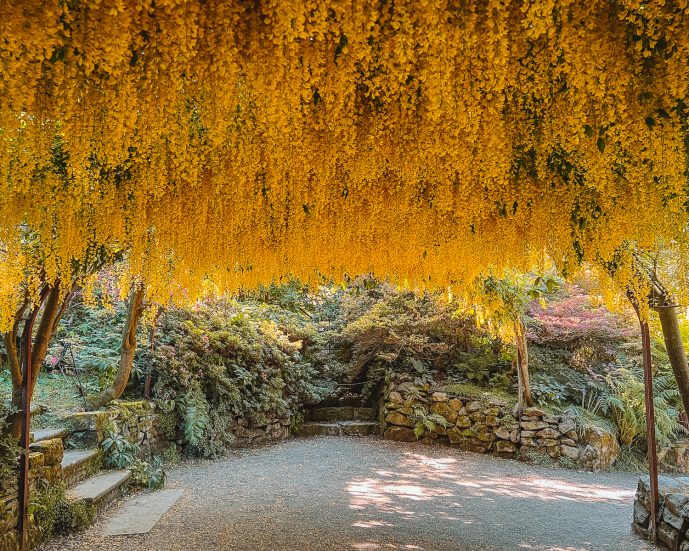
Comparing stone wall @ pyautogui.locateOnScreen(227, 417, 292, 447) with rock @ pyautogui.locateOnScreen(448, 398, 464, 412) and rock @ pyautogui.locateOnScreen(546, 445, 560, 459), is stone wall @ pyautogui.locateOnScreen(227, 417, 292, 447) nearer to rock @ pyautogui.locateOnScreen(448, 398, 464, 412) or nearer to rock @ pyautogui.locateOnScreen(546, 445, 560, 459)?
rock @ pyautogui.locateOnScreen(448, 398, 464, 412)

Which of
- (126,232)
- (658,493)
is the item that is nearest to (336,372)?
(658,493)

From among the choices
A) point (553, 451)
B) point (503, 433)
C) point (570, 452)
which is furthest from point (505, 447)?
point (570, 452)

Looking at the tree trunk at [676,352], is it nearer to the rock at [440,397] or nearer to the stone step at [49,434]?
the rock at [440,397]

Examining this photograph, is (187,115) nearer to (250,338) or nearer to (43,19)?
(43,19)

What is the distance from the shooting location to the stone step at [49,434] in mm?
4125

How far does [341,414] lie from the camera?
836 cm

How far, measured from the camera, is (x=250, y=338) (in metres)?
7.49

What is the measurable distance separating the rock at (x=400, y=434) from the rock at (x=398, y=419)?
73mm

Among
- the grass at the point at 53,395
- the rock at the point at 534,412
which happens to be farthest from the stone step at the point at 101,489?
the rock at the point at 534,412

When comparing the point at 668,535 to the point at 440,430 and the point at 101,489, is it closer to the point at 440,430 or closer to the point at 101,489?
the point at 440,430

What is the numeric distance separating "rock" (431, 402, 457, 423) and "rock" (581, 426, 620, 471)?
1.71 m

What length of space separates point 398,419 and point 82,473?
445cm

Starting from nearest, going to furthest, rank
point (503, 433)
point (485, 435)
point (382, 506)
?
point (382, 506) < point (503, 433) < point (485, 435)

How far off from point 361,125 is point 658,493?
148 inches
